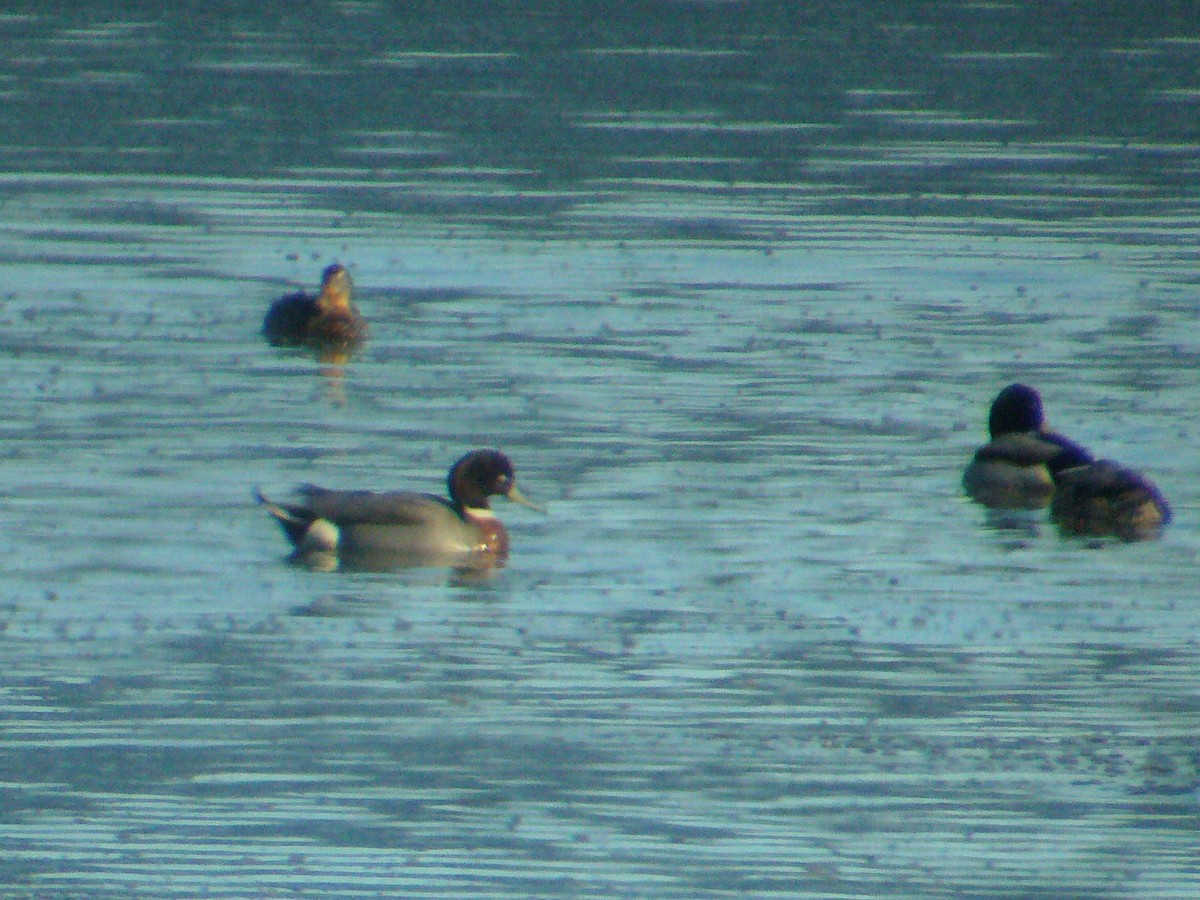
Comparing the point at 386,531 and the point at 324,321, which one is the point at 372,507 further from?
the point at 324,321

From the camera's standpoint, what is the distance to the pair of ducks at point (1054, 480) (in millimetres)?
14102

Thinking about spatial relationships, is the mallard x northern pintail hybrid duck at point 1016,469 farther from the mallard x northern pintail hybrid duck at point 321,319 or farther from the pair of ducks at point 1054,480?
the mallard x northern pintail hybrid duck at point 321,319

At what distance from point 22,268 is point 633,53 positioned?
59.6 feet

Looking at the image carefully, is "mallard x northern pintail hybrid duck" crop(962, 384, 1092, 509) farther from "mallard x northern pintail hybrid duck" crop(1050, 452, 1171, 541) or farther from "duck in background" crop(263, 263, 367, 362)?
"duck in background" crop(263, 263, 367, 362)

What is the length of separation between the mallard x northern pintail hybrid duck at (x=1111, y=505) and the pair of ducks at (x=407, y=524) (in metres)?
2.89

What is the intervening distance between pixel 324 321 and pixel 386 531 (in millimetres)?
6050

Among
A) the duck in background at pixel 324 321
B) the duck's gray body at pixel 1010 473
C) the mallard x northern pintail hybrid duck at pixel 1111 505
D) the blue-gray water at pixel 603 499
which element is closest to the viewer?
the blue-gray water at pixel 603 499

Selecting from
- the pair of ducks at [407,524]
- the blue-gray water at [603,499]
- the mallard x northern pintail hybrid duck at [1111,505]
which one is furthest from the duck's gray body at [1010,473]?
the pair of ducks at [407,524]

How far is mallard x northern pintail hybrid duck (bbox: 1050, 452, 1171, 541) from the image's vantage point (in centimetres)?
1405

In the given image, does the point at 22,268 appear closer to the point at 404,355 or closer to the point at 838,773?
the point at 404,355

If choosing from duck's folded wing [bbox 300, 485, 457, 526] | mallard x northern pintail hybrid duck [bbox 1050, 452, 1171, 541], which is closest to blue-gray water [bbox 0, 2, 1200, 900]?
mallard x northern pintail hybrid duck [bbox 1050, 452, 1171, 541]

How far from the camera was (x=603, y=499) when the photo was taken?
47.2 ft

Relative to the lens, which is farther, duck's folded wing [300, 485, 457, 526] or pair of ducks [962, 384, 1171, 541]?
pair of ducks [962, 384, 1171, 541]

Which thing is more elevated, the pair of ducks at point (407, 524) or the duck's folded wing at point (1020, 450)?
the duck's folded wing at point (1020, 450)
